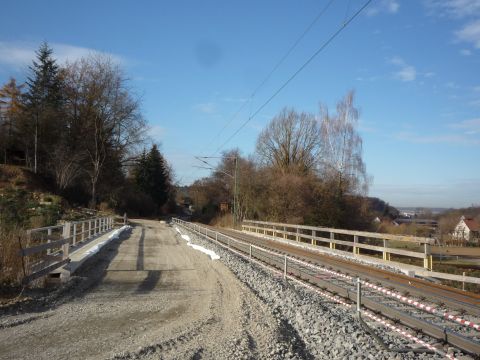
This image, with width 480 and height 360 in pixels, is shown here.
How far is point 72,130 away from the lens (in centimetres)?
5900

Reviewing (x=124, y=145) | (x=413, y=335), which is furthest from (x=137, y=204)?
(x=413, y=335)

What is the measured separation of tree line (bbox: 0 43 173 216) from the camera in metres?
53.5

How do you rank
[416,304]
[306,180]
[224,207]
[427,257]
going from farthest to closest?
[224,207] < [306,180] < [427,257] < [416,304]

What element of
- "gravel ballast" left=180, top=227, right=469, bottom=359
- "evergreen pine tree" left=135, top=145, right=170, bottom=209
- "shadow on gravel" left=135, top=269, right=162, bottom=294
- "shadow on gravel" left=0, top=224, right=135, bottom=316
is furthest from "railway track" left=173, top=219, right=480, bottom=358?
"evergreen pine tree" left=135, top=145, right=170, bottom=209

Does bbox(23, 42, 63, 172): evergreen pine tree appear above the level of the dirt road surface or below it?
above

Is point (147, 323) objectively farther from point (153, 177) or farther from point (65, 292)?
point (153, 177)

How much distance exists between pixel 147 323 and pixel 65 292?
3251 mm

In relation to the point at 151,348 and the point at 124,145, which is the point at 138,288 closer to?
the point at 151,348

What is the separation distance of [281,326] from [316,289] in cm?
389

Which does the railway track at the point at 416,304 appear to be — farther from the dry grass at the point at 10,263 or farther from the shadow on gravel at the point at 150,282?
the dry grass at the point at 10,263

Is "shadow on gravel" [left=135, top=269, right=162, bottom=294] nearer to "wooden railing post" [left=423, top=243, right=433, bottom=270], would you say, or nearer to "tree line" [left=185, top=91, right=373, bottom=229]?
"wooden railing post" [left=423, top=243, right=433, bottom=270]

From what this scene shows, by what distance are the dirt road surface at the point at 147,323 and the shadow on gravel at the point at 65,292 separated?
5 cm

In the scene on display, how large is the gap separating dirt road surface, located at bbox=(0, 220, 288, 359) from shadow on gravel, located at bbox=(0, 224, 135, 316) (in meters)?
0.05

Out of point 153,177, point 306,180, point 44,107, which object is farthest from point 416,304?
point 153,177
